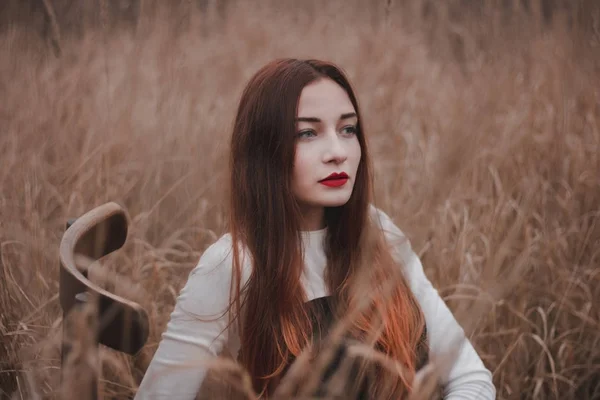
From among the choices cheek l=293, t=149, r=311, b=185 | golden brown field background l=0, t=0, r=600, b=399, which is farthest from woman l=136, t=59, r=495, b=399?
golden brown field background l=0, t=0, r=600, b=399

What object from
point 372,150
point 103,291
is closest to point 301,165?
point 103,291

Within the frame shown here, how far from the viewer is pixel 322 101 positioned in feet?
4.22

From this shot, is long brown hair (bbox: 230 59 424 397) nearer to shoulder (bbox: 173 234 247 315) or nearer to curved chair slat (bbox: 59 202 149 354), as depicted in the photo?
shoulder (bbox: 173 234 247 315)

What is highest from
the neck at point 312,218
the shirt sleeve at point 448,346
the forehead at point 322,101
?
the forehead at point 322,101

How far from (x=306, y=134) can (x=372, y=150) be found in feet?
4.00

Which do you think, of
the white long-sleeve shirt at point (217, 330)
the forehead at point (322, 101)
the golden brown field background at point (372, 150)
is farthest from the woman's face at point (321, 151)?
the golden brown field background at point (372, 150)

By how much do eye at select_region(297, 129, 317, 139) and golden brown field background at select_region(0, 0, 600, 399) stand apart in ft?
1.66

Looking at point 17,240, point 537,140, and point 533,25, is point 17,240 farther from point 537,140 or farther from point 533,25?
point 533,25

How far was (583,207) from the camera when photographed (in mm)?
2291

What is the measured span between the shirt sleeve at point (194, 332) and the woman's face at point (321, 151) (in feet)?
0.70

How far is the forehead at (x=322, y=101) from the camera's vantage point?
50.2 inches

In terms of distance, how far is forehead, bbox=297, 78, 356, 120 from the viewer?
1.28 m

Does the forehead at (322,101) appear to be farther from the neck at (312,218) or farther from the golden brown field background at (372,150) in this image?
the golden brown field background at (372,150)

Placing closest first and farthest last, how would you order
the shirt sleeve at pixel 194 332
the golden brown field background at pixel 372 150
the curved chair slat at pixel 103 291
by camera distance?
the curved chair slat at pixel 103 291, the shirt sleeve at pixel 194 332, the golden brown field background at pixel 372 150
